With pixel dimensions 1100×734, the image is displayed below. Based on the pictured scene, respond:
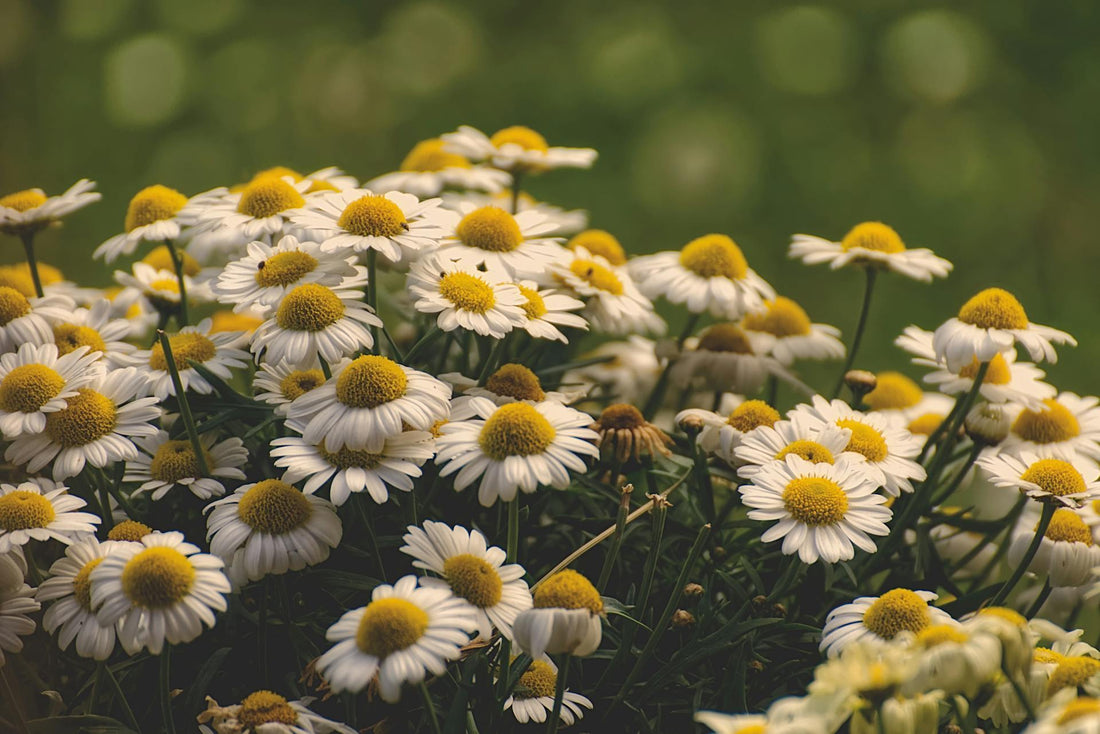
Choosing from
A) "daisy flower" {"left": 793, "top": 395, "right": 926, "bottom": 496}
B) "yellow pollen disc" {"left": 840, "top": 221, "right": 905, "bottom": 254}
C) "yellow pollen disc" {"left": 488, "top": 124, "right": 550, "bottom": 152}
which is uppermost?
"yellow pollen disc" {"left": 488, "top": 124, "right": 550, "bottom": 152}

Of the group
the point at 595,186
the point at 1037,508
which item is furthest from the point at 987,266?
the point at 1037,508

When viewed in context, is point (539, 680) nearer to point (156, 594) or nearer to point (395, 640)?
point (395, 640)

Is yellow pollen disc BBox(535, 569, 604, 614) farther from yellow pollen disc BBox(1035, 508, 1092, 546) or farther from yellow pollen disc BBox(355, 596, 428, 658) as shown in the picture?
yellow pollen disc BBox(1035, 508, 1092, 546)

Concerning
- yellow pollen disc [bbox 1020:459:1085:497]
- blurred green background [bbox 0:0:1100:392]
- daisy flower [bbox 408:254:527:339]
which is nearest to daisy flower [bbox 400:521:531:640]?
daisy flower [bbox 408:254:527:339]

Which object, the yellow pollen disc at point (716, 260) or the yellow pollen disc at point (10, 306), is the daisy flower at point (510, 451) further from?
the yellow pollen disc at point (10, 306)

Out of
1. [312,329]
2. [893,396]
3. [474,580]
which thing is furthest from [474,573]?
[893,396]

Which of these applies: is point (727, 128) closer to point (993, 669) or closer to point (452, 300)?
point (452, 300)
